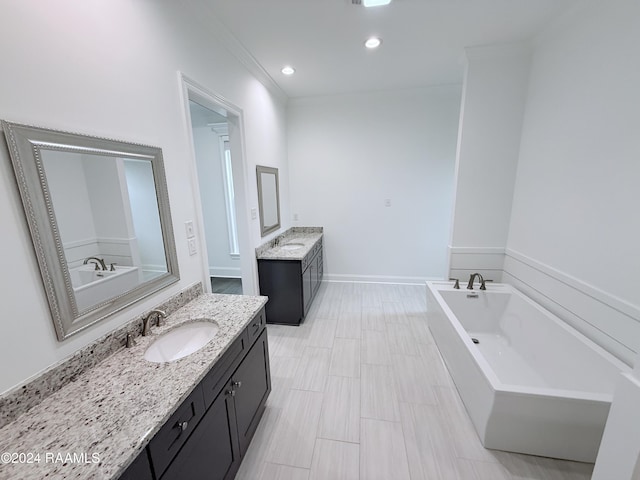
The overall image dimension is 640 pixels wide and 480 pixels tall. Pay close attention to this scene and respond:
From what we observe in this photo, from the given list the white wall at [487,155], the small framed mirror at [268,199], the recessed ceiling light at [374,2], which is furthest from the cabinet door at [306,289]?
the recessed ceiling light at [374,2]

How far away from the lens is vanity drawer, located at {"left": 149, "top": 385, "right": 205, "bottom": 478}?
83 cm

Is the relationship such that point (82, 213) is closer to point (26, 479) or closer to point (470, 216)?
point (26, 479)

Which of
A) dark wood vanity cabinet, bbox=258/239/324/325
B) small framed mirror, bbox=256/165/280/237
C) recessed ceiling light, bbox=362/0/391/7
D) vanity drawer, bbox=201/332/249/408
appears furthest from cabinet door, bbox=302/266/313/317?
recessed ceiling light, bbox=362/0/391/7

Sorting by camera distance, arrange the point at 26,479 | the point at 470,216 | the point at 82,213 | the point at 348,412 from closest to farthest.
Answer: the point at 26,479 < the point at 82,213 < the point at 348,412 < the point at 470,216

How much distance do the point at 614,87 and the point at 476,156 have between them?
108cm

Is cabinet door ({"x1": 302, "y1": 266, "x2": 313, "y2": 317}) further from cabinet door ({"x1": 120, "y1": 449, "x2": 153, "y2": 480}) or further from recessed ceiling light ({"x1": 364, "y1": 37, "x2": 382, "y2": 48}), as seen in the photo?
recessed ceiling light ({"x1": 364, "y1": 37, "x2": 382, "y2": 48})

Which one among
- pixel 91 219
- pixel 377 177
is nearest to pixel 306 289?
pixel 377 177

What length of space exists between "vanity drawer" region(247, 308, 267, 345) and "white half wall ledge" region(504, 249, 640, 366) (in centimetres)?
193

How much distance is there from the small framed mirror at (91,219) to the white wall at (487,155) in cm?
273


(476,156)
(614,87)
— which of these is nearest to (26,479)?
(614,87)

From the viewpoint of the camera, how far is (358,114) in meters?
3.59

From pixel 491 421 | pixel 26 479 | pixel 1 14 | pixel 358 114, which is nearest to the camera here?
pixel 26 479

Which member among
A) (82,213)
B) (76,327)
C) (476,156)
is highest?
(476,156)

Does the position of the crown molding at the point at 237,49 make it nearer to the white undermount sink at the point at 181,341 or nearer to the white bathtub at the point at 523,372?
the white undermount sink at the point at 181,341
